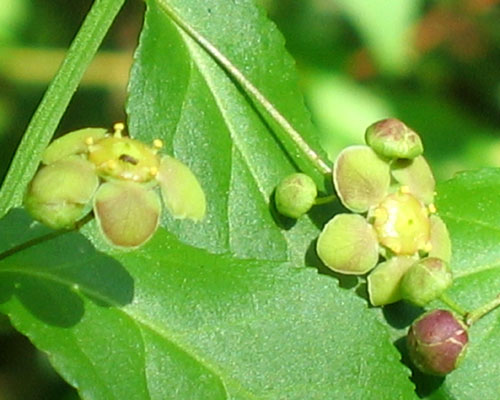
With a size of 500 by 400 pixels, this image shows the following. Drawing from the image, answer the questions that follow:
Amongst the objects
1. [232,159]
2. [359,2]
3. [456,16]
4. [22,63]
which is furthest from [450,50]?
[232,159]

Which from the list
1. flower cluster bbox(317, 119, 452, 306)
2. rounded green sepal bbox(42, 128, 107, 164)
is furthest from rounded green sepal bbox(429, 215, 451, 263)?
rounded green sepal bbox(42, 128, 107, 164)

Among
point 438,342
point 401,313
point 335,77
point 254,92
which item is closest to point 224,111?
point 254,92

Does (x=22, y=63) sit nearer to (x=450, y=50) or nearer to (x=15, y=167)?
(x=450, y=50)

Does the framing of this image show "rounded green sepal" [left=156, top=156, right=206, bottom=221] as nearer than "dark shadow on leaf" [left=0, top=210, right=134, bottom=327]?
Yes

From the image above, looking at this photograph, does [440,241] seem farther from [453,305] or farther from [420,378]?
[420,378]

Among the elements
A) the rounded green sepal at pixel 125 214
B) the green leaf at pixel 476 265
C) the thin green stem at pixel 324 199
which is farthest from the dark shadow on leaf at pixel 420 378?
the rounded green sepal at pixel 125 214

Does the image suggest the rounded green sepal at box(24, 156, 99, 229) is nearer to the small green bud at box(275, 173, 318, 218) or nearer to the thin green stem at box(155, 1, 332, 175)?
the small green bud at box(275, 173, 318, 218)
